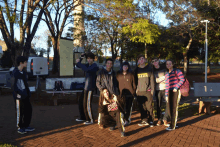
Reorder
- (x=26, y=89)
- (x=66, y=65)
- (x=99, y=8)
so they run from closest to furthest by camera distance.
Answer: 1. (x=26, y=89)
2. (x=66, y=65)
3. (x=99, y=8)

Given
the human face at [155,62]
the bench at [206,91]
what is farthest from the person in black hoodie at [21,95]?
the bench at [206,91]

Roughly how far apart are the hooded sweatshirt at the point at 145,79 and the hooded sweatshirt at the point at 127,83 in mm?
191

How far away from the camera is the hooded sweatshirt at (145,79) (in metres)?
6.11

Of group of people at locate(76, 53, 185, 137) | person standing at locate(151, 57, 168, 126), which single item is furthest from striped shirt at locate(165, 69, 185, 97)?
person standing at locate(151, 57, 168, 126)

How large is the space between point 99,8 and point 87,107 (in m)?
7.11

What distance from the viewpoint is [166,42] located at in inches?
1015

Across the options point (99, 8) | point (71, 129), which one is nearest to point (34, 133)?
point (71, 129)

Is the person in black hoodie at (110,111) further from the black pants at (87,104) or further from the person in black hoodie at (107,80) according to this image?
the black pants at (87,104)

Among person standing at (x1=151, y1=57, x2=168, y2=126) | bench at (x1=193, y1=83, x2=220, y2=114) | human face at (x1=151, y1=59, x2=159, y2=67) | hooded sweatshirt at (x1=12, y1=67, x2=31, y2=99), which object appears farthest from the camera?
bench at (x1=193, y1=83, x2=220, y2=114)

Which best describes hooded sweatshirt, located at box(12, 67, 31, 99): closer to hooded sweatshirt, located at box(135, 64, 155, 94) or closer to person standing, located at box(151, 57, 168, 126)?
hooded sweatshirt, located at box(135, 64, 155, 94)

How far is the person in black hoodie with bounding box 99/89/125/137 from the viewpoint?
218 inches

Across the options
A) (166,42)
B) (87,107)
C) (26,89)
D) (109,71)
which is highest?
(166,42)

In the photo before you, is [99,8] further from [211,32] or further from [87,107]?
[211,32]

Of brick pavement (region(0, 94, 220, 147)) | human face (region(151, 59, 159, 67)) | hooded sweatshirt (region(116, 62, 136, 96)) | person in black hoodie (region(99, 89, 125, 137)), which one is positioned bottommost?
brick pavement (region(0, 94, 220, 147))
